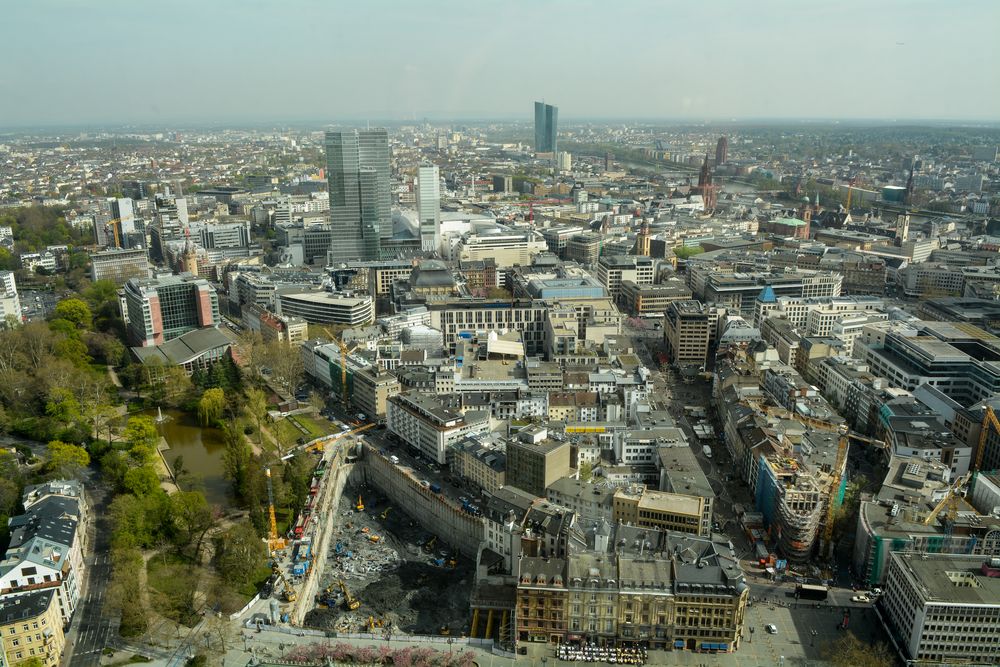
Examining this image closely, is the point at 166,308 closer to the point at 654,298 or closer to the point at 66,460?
the point at 66,460

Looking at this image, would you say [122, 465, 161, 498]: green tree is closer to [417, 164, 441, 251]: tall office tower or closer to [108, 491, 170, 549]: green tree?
[108, 491, 170, 549]: green tree

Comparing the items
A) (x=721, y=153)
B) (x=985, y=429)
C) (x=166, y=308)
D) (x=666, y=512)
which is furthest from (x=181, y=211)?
(x=721, y=153)

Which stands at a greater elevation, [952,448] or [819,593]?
[952,448]

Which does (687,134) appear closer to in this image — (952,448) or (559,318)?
(559,318)

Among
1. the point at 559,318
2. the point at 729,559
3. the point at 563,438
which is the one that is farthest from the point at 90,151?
the point at 729,559

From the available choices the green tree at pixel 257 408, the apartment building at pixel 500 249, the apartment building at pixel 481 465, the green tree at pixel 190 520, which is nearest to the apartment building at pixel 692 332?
the apartment building at pixel 481 465

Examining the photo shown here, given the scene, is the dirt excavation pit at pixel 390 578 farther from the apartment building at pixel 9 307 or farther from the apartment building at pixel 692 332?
the apartment building at pixel 9 307
